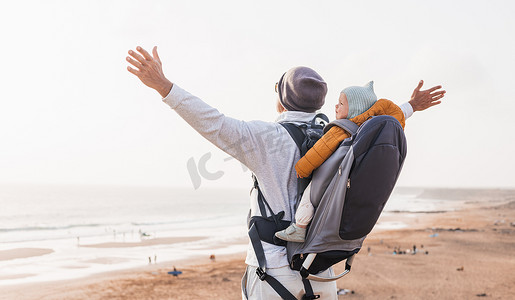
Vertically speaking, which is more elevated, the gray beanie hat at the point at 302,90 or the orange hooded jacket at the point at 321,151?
the gray beanie hat at the point at 302,90

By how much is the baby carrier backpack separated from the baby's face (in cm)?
14

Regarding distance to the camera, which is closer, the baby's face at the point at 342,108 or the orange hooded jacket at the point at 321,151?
the orange hooded jacket at the point at 321,151

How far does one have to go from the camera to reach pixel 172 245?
21.6 m

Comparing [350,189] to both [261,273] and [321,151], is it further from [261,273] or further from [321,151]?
[261,273]

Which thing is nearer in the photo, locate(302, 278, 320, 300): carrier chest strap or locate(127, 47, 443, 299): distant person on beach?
locate(127, 47, 443, 299): distant person on beach

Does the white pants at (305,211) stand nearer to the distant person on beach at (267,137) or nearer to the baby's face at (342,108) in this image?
the distant person on beach at (267,137)

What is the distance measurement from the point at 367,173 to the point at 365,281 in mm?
11742

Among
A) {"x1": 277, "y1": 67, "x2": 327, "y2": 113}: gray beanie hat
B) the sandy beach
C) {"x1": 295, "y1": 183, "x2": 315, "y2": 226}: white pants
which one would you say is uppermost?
{"x1": 277, "y1": 67, "x2": 327, "y2": 113}: gray beanie hat

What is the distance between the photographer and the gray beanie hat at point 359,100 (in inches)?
76.6

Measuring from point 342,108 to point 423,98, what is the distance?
94cm

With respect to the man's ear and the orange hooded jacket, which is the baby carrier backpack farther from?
the man's ear

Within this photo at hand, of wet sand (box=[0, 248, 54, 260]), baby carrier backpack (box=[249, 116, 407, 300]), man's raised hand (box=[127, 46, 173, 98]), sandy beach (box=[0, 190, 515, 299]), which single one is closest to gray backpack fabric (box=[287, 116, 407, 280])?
baby carrier backpack (box=[249, 116, 407, 300])

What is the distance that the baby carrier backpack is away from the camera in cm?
167

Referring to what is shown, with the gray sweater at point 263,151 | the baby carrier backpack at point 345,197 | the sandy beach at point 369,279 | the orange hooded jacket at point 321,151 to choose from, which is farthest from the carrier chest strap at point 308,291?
the sandy beach at point 369,279
